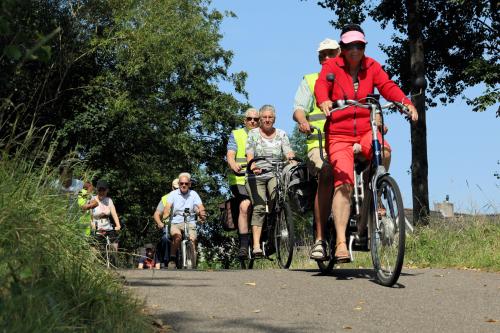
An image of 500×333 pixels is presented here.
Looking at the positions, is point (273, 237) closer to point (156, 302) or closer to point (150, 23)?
point (156, 302)

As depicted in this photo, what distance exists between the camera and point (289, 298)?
8.07 meters

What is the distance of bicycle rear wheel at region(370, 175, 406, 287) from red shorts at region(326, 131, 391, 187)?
43 centimetres

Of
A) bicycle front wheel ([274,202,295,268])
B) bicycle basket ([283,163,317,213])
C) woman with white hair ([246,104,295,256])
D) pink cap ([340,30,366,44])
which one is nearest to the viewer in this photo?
pink cap ([340,30,366,44])

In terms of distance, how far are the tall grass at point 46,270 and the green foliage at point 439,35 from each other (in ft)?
72.1

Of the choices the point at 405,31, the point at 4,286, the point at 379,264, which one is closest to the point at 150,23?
the point at 405,31

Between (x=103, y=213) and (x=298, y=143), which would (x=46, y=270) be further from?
(x=298, y=143)

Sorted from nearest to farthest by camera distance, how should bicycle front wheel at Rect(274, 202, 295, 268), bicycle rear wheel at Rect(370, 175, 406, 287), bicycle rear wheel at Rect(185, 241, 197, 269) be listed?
bicycle rear wheel at Rect(370, 175, 406, 287)
bicycle front wheel at Rect(274, 202, 295, 268)
bicycle rear wheel at Rect(185, 241, 197, 269)

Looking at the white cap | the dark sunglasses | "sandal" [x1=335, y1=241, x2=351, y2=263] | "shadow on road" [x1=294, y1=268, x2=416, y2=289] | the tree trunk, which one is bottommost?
"shadow on road" [x1=294, y1=268, x2=416, y2=289]

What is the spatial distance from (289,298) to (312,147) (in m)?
2.26

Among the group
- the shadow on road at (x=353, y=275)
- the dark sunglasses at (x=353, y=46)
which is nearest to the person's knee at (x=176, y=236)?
the shadow on road at (x=353, y=275)

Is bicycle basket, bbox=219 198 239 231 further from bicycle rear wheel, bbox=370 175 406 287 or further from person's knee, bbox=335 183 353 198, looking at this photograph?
bicycle rear wheel, bbox=370 175 406 287

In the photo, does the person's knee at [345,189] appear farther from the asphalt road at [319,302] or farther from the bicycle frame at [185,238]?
the bicycle frame at [185,238]

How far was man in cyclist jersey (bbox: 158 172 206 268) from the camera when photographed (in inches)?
688

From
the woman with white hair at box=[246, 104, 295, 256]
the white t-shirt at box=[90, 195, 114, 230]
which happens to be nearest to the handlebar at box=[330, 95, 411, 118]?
the woman with white hair at box=[246, 104, 295, 256]
